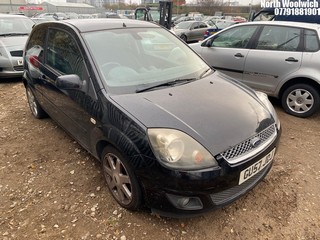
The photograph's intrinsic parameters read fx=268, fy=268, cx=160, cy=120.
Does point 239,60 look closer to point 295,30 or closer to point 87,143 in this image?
point 295,30

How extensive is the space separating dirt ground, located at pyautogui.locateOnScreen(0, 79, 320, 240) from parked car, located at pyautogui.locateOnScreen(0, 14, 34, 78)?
3.43 m

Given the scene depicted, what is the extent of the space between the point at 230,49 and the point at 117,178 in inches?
146

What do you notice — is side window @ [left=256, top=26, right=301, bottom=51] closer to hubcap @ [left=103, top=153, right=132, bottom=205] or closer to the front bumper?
the front bumper

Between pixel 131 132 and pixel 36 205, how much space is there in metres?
1.30

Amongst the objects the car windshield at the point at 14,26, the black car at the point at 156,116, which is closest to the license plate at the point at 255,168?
the black car at the point at 156,116

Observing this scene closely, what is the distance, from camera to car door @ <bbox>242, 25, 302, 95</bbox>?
14.4ft

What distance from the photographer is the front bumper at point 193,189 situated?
1.93 meters

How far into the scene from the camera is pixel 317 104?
14.1 feet

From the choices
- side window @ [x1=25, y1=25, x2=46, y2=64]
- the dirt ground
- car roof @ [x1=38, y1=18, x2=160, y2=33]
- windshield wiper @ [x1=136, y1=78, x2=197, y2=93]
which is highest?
car roof @ [x1=38, y1=18, x2=160, y2=33]

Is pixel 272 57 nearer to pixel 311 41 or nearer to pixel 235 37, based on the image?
pixel 311 41

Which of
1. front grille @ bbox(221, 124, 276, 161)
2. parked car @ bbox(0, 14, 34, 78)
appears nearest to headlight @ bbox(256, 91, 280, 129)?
front grille @ bbox(221, 124, 276, 161)

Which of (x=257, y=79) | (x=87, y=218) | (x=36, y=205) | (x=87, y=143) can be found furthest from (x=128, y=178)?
(x=257, y=79)

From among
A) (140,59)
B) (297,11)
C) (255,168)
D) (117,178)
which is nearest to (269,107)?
(255,168)

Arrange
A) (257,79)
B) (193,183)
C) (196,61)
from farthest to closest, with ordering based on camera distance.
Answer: (257,79)
(196,61)
(193,183)
